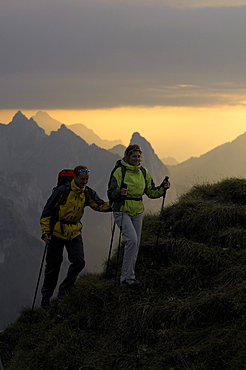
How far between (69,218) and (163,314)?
3219 mm

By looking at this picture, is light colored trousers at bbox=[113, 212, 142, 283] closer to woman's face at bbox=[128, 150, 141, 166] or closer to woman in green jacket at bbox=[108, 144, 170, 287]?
woman in green jacket at bbox=[108, 144, 170, 287]

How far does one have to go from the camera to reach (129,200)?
10523mm

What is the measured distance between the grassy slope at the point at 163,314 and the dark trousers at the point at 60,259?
40cm

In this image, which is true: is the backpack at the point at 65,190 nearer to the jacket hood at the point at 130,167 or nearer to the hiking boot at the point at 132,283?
the jacket hood at the point at 130,167

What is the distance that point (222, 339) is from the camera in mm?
7918

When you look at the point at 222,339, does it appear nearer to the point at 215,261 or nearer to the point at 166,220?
the point at 215,261

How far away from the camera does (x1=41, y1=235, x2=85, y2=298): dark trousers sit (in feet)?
36.8

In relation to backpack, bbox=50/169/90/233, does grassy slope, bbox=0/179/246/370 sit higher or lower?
lower

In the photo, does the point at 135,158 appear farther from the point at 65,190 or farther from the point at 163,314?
the point at 163,314

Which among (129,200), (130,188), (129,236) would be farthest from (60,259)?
(130,188)

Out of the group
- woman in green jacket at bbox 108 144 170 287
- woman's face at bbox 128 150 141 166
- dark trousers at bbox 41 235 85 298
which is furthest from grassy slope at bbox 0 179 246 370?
woman's face at bbox 128 150 141 166

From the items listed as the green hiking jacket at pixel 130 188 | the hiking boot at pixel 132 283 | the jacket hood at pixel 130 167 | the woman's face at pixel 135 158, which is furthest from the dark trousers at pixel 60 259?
the woman's face at pixel 135 158

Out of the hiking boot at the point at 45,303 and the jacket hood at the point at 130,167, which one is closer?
the jacket hood at the point at 130,167

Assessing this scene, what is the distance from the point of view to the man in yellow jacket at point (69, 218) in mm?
10773
